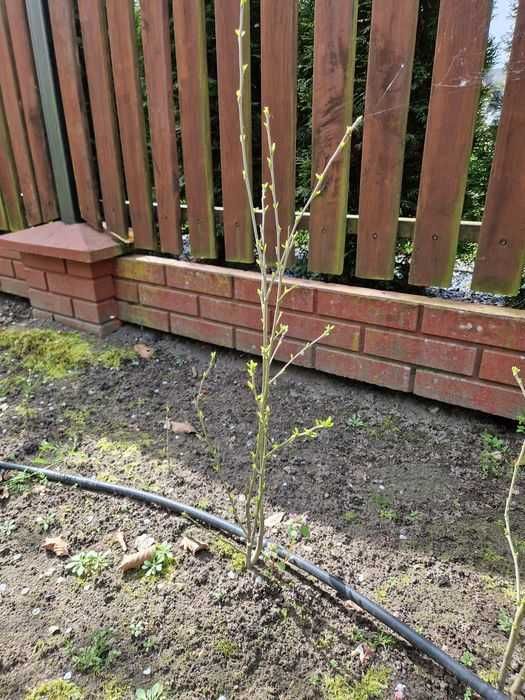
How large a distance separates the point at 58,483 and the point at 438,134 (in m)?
2.04

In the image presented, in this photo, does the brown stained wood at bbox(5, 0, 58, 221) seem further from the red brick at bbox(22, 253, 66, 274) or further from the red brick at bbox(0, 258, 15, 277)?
the red brick at bbox(0, 258, 15, 277)

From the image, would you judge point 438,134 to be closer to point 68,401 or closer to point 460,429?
point 460,429

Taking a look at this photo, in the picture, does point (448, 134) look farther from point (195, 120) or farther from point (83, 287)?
point (83, 287)

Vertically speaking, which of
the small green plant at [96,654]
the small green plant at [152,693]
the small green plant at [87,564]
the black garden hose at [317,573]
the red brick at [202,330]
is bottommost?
the small green plant at [152,693]

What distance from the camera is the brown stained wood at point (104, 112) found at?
2.61 m

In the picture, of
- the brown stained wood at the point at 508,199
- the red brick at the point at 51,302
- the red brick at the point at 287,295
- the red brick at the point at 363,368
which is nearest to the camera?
the brown stained wood at the point at 508,199

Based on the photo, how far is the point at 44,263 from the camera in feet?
10.4

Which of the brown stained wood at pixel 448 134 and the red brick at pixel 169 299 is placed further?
the red brick at pixel 169 299

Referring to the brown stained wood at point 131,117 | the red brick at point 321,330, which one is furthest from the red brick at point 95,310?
the red brick at point 321,330

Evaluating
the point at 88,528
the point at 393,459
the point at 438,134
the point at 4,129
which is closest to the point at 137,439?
the point at 88,528

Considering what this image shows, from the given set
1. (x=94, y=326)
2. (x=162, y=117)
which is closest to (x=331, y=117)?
(x=162, y=117)

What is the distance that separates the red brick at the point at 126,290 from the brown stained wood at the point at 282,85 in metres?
1.06

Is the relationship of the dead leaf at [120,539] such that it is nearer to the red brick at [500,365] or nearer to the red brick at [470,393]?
the red brick at [470,393]

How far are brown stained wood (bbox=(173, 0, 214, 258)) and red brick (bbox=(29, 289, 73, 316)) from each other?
38.2 inches
